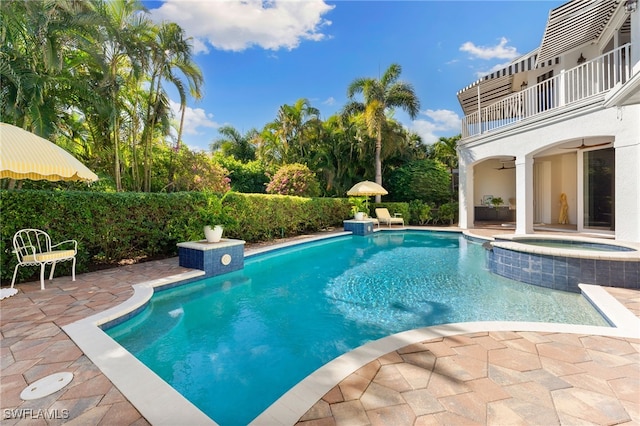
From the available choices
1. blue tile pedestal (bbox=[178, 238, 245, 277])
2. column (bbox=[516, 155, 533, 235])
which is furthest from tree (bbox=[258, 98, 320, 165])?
blue tile pedestal (bbox=[178, 238, 245, 277])

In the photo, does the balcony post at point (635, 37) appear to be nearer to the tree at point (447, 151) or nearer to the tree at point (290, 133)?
the tree at point (290, 133)

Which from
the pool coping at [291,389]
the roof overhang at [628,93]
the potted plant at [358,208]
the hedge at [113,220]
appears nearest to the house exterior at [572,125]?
the roof overhang at [628,93]

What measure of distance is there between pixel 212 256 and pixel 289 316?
3.43 meters

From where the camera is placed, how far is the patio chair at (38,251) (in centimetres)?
580

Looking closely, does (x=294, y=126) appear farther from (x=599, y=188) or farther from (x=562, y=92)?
(x=599, y=188)

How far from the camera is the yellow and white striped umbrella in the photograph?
4844mm

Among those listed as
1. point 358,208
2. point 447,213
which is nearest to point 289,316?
point 358,208

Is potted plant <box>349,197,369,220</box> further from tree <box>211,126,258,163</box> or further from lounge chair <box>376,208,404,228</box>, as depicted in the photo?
tree <box>211,126,258,163</box>

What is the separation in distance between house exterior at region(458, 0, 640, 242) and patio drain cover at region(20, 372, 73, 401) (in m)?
9.23

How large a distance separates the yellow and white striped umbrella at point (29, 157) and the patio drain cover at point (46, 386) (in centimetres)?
386

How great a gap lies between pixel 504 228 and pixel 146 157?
1800 centimetres

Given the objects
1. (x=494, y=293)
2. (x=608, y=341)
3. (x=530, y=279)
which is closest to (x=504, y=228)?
(x=530, y=279)

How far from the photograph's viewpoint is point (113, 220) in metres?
8.08

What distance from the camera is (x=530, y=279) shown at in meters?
6.86
